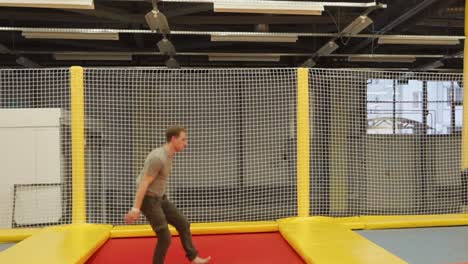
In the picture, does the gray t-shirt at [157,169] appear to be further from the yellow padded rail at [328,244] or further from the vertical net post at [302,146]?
the vertical net post at [302,146]

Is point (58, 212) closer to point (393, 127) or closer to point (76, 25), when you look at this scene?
point (76, 25)

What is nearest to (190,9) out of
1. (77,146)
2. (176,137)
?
(77,146)

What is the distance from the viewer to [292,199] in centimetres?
759

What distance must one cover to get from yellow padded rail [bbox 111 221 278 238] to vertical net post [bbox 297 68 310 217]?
48cm

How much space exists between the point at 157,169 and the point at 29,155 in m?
4.04

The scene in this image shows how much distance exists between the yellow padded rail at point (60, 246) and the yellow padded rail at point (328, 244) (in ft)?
6.75

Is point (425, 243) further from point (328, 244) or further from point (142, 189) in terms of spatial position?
point (142, 189)

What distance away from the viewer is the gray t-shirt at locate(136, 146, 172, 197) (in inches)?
144

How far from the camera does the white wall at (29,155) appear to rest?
672 cm

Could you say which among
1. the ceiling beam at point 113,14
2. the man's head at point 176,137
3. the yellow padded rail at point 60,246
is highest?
the ceiling beam at point 113,14

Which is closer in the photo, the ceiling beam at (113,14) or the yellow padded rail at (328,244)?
the yellow padded rail at (328,244)

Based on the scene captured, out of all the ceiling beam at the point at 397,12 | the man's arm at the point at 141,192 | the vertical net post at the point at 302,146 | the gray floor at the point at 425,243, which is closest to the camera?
the man's arm at the point at 141,192

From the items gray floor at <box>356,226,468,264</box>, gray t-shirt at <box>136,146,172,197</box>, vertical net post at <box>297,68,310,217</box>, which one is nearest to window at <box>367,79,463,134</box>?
gray floor at <box>356,226,468,264</box>

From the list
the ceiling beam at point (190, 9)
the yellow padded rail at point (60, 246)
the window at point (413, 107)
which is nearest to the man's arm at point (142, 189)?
the yellow padded rail at point (60, 246)
